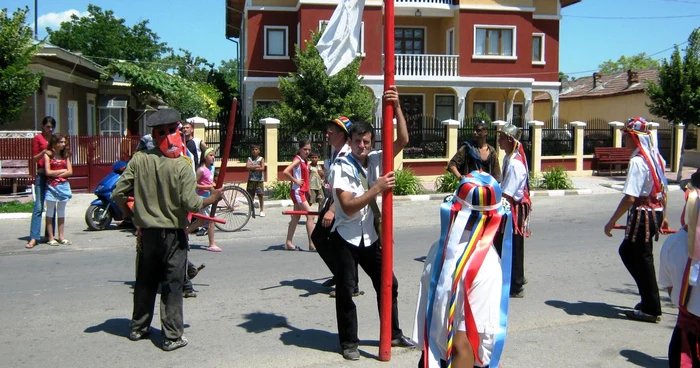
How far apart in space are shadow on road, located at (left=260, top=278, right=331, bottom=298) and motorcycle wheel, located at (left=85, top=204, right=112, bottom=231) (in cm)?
561

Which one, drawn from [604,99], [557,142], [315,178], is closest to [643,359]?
[315,178]

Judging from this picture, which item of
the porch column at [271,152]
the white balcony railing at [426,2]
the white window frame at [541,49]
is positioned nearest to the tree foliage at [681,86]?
the white window frame at [541,49]

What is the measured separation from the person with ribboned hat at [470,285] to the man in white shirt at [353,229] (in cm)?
143

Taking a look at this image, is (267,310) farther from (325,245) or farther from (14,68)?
(14,68)

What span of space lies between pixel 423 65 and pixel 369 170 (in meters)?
24.7

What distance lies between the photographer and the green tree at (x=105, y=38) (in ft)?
192

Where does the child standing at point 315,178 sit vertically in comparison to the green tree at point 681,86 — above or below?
below

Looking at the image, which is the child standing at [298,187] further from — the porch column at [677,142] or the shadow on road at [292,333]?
the porch column at [677,142]

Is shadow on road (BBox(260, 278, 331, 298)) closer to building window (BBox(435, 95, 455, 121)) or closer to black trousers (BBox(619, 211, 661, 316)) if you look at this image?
black trousers (BBox(619, 211, 661, 316))

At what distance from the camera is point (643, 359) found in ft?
18.4

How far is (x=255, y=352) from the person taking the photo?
559cm

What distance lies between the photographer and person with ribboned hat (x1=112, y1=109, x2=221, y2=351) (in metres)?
5.63

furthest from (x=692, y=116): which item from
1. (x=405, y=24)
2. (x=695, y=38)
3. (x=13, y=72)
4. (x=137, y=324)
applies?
(x=137, y=324)

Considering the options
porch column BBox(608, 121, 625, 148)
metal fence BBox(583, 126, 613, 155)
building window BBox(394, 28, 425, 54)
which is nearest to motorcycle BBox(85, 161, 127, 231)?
metal fence BBox(583, 126, 613, 155)
